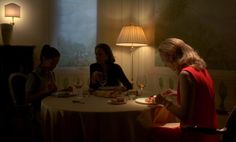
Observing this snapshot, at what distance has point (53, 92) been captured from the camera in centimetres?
286

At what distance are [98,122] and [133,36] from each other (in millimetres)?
1917

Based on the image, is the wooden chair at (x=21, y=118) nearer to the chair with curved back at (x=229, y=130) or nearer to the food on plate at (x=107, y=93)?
the food on plate at (x=107, y=93)

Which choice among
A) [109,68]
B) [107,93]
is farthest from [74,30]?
[107,93]

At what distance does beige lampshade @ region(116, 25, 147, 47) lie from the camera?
3844 millimetres

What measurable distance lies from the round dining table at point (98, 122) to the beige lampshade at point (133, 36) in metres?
1.61

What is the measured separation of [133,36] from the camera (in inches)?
152

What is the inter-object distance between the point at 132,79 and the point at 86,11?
1.16 m

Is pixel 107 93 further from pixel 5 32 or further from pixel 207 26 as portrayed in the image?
pixel 5 32

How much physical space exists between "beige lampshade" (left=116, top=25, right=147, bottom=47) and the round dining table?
161cm

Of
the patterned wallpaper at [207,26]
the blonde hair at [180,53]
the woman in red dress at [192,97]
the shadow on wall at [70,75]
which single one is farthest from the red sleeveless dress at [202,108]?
the shadow on wall at [70,75]

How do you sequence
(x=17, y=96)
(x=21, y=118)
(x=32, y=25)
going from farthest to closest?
(x=32, y=25), (x=17, y=96), (x=21, y=118)

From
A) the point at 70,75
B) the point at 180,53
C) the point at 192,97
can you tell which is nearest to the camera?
the point at 192,97

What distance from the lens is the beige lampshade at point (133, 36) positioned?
3.84 meters

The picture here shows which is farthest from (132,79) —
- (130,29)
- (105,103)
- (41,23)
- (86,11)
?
(105,103)
